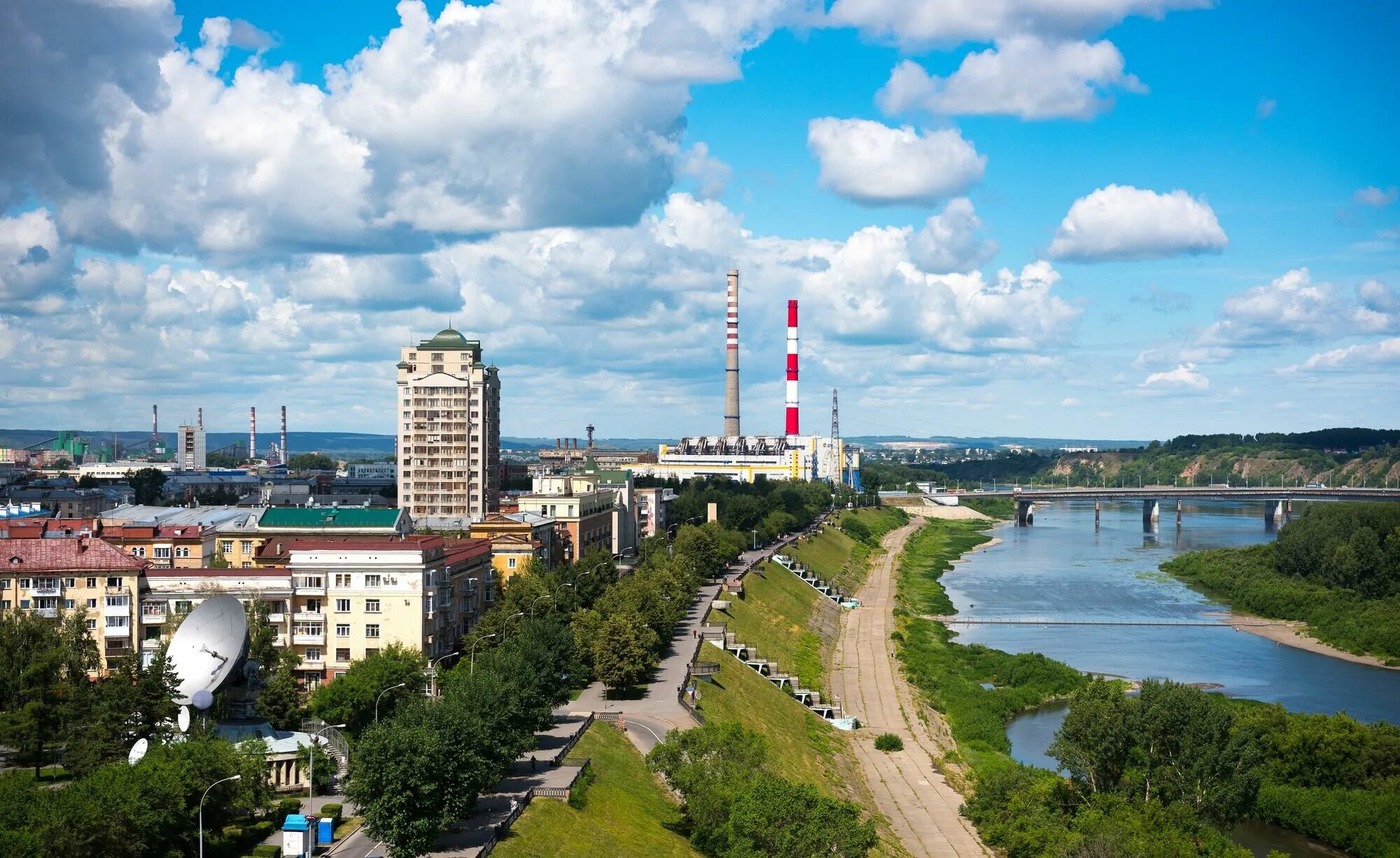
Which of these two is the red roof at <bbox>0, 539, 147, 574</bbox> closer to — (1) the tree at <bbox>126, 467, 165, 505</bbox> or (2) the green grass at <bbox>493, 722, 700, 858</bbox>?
(2) the green grass at <bbox>493, 722, 700, 858</bbox>

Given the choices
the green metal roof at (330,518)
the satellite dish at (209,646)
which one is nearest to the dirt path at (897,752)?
the satellite dish at (209,646)

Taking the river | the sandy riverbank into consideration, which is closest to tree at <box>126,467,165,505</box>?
the river

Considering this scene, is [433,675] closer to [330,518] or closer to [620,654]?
[620,654]

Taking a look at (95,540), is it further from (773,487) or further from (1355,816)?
(773,487)

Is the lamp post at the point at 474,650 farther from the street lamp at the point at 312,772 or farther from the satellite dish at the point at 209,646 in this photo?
the satellite dish at the point at 209,646

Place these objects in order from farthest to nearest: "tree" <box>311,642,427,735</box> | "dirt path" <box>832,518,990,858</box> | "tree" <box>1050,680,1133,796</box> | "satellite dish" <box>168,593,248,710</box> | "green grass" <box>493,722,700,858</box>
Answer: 1. "dirt path" <box>832,518,990,858</box>
2. "tree" <box>1050,680,1133,796</box>
3. "tree" <box>311,642,427,735</box>
4. "satellite dish" <box>168,593,248,710</box>
5. "green grass" <box>493,722,700,858</box>

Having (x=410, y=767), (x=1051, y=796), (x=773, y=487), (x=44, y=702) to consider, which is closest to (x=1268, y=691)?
(x=1051, y=796)

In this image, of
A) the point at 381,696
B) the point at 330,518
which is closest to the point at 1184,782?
the point at 381,696
